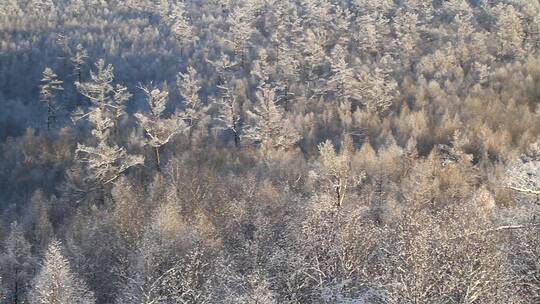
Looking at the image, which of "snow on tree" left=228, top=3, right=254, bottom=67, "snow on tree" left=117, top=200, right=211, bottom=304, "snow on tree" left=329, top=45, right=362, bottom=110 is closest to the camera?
"snow on tree" left=117, top=200, right=211, bottom=304

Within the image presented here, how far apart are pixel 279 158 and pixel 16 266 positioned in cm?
2599

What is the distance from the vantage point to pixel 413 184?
4862 centimetres

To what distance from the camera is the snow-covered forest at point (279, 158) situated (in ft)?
79.4

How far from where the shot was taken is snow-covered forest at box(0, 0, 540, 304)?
79.4 ft

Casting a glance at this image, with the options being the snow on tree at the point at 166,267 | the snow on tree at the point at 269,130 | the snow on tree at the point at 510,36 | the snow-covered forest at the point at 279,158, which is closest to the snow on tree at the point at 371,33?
the snow-covered forest at the point at 279,158

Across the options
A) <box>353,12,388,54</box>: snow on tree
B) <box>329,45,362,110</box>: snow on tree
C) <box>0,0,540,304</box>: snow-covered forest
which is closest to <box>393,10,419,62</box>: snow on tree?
<box>0,0,540,304</box>: snow-covered forest

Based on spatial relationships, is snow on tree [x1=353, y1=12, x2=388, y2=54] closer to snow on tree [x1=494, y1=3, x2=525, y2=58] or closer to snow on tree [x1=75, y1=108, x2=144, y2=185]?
snow on tree [x1=494, y1=3, x2=525, y2=58]

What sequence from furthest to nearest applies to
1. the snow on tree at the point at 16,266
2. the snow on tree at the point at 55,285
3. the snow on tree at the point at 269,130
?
the snow on tree at the point at 269,130, the snow on tree at the point at 16,266, the snow on tree at the point at 55,285

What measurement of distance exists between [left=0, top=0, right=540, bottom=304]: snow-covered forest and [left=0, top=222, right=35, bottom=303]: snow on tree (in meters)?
0.17

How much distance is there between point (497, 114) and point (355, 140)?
18.0 m

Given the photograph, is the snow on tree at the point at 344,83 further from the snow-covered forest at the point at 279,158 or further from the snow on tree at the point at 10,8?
the snow on tree at the point at 10,8

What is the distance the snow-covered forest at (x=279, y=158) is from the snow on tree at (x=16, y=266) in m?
0.17

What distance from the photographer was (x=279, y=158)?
178 feet

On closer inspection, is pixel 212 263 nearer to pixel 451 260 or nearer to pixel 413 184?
pixel 451 260
